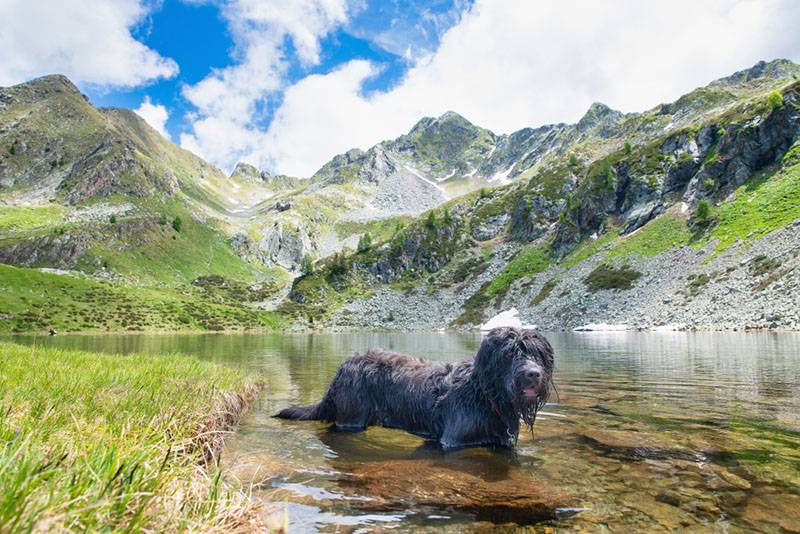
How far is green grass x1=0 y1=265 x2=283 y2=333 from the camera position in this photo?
83188 mm

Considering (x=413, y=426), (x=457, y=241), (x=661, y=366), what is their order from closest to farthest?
(x=413, y=426) → (x=661, y=366) → (x=457, y=241)

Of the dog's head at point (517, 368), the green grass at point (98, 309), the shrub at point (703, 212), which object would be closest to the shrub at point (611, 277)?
the shrub at point (703, 212)

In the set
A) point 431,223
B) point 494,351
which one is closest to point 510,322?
point 494,351

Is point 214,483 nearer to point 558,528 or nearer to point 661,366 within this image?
point 558,528

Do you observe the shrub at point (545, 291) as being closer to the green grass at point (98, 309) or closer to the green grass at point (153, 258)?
the green grass at point (98, 309)

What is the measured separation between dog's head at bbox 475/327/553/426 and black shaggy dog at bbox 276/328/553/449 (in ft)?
0.05

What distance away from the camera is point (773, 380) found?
14.6 metres

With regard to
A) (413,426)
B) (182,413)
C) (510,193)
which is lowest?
(413,426)

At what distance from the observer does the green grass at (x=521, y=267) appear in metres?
117

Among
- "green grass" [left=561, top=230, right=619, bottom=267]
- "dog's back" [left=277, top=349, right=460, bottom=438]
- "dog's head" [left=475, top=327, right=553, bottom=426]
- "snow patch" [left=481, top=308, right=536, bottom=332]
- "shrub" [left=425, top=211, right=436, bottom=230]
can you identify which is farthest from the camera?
"shrub" [left=425, top=211, right=436, bottom=230]

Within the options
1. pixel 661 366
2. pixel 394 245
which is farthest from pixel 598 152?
pixel 661 366

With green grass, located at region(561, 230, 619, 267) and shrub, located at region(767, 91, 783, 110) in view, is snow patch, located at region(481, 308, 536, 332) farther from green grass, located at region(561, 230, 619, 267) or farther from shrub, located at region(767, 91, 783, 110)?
shrub, located at region(767, 91, 783, 110)

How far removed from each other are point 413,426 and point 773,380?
42.7ft

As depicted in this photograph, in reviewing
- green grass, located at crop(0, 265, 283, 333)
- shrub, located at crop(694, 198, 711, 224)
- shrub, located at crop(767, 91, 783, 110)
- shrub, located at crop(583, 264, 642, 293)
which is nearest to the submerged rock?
shrub, located at crop(583, 264, 642, 293)
